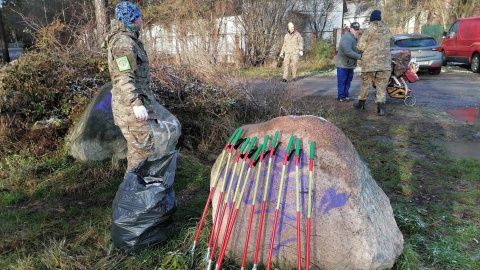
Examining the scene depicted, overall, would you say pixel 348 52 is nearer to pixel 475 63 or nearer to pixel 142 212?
pixel 142 212

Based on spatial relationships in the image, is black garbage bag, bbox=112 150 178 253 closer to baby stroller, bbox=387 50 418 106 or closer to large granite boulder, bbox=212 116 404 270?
large granite boulder, bbox=212 116 404 270

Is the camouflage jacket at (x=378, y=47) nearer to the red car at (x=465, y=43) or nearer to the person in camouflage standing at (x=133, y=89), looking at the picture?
the person in camouflage standing at (x=133, y=89)

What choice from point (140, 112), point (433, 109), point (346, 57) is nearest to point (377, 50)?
point (346, 57)

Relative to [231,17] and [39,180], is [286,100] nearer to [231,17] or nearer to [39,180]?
[39,180]

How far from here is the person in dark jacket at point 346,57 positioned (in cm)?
826

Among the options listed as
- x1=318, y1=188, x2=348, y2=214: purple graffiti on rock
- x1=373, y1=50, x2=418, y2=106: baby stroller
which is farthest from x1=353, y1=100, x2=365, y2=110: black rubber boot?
x1=318, y1=188, x2=348, y2=214: purple graffiti on rock

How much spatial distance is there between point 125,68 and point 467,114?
23.8 feet

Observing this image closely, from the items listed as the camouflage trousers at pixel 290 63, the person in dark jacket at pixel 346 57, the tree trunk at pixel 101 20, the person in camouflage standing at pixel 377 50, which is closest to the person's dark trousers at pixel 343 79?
the person in dark jacket at pixel 346 57

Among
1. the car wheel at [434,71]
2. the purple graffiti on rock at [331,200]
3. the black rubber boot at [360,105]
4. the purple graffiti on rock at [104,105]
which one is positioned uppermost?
the purple graffiti on rock at [104,105]

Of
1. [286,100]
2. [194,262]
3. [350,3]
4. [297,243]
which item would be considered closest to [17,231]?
[194,262]

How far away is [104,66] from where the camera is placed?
6.20m

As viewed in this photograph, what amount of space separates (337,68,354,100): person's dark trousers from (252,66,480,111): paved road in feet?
2.69

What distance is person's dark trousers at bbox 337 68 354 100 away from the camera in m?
8.84

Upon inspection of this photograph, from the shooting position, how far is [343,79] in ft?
29.4
